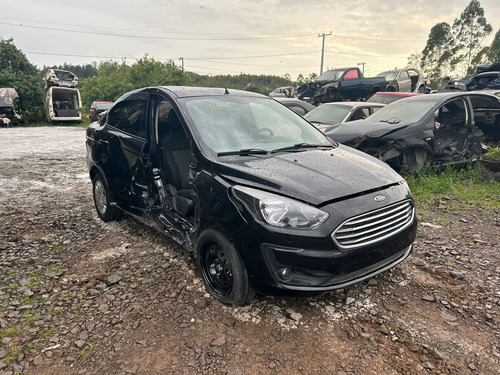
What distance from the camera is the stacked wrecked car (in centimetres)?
2053

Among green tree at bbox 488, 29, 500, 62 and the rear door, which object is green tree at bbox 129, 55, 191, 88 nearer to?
the rear door

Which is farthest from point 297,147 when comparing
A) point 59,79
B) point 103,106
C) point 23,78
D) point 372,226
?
point 23,78

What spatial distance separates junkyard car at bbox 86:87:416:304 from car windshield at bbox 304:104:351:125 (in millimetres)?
4354

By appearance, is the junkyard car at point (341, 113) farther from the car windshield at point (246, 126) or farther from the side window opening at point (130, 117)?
the side window opening at point (130, 117)

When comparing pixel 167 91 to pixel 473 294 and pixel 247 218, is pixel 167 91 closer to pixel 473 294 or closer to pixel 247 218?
pixel 247 218

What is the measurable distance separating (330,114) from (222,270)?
639cm

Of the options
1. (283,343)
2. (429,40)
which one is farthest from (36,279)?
(429,40)

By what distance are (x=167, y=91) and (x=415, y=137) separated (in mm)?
4191

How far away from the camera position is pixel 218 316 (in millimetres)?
2566

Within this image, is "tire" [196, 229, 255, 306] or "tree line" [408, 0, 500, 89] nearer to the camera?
"tire" [196, 229, 255, 306]

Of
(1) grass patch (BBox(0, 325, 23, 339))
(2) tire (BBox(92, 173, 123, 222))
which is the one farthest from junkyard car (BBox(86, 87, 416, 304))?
(1) grass patch (BBox(0, 325, 23, 339))

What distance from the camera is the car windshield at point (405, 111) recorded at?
230 inches

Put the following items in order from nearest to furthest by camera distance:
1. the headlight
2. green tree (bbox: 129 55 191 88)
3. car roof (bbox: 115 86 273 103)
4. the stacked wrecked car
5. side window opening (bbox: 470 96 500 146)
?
the headlight, car roof (bbox: 115 86 273 103), side window opening (bbox: 470 96 500 146), the stacked wrecked car, green tree (bbox: 129 55 191 88)

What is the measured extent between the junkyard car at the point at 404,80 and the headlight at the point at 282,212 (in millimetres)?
13742
